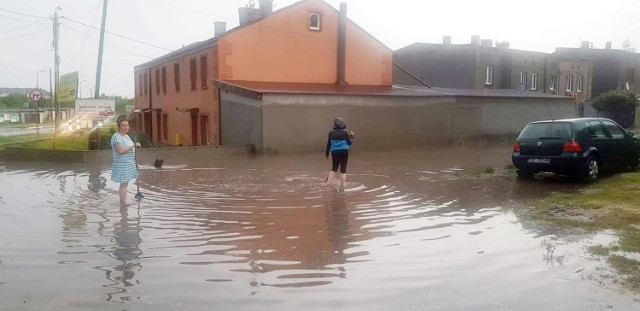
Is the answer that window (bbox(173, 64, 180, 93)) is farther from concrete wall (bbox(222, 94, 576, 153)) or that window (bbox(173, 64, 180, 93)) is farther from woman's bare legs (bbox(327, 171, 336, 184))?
woman's bare legs (bbox(327, 171, 336, 184))

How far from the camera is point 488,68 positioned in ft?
139

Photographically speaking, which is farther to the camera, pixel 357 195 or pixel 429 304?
pixel 357 195

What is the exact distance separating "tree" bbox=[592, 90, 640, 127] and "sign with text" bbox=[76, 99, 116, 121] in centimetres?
3503

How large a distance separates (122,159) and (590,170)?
33.1 feet

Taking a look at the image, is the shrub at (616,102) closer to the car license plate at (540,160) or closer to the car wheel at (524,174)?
the car wheel at (524,174)

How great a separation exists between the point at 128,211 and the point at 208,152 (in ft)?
38.3

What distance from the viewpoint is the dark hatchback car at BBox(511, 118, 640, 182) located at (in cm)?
1234

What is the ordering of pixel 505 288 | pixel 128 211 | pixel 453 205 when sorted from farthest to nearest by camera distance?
pixel 453 205 < pixel 128 211 < pixel 505 288

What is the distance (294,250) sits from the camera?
22.6ft

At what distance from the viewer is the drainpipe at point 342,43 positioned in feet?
95.7

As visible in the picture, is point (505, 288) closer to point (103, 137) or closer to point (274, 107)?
point (274, 107)

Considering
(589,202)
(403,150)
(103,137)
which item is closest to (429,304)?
(589,202)

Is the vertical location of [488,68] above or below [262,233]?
above

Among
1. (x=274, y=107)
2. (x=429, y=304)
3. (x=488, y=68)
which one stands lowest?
(x=429, y=304)
